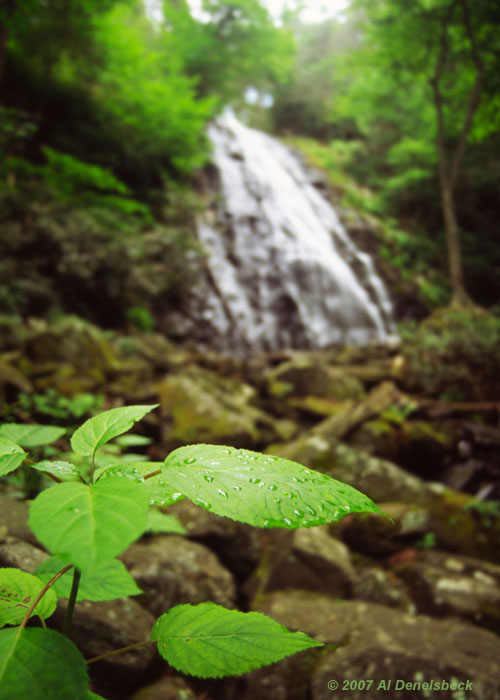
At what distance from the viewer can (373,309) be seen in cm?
1224

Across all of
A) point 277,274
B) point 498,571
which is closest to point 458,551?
point 498,571

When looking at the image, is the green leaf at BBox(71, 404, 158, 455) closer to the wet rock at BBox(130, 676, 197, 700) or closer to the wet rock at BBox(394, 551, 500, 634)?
the wet rock at BBox(130, 676, 197, 700)

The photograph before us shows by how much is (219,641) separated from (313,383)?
17.4ft

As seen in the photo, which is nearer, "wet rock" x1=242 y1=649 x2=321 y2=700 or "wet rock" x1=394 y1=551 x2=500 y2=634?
"wet rock" x1=242 y1=649 x2=321 y2=700

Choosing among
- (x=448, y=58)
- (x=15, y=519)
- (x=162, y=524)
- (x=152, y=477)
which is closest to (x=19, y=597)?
(x=152, y=477)

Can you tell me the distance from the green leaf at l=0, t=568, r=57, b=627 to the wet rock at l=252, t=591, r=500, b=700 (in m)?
1.46

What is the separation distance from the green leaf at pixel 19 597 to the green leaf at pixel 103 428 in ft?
0.68

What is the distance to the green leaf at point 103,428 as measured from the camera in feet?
1.71

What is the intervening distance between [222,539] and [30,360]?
10.2ft

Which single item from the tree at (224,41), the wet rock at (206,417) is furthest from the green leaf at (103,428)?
the tree at (224,41)

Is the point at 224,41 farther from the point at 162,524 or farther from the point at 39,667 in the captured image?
the point at 39,667

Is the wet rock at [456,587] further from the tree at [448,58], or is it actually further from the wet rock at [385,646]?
the tree at [448,58]

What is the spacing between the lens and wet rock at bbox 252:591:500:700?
1.46 meters

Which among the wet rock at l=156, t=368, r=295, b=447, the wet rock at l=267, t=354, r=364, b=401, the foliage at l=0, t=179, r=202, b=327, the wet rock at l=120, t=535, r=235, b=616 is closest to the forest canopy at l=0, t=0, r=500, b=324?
the foliage at l=0, t=179, r=202, b=327
